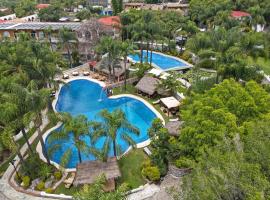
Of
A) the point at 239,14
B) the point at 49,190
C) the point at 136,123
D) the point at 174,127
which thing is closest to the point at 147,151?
the point at 174,127

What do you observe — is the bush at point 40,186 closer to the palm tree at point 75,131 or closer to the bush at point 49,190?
the bush at point 49,190

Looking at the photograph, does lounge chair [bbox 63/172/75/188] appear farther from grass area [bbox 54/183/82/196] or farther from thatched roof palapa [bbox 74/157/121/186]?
thatched roof palapa [bbox 74/157/121/186]

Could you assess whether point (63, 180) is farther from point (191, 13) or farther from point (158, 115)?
point (191, 13)

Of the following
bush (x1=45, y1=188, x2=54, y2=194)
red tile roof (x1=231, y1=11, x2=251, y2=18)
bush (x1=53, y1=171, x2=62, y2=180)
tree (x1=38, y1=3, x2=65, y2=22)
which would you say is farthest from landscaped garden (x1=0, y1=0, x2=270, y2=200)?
tree (x1=38, y1=3, x2=65, y2=22)

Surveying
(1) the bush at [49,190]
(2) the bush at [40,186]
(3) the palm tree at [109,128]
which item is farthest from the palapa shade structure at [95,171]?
(2) the bush at [40,186]

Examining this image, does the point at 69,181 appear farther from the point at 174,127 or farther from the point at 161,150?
the point at 174,127
